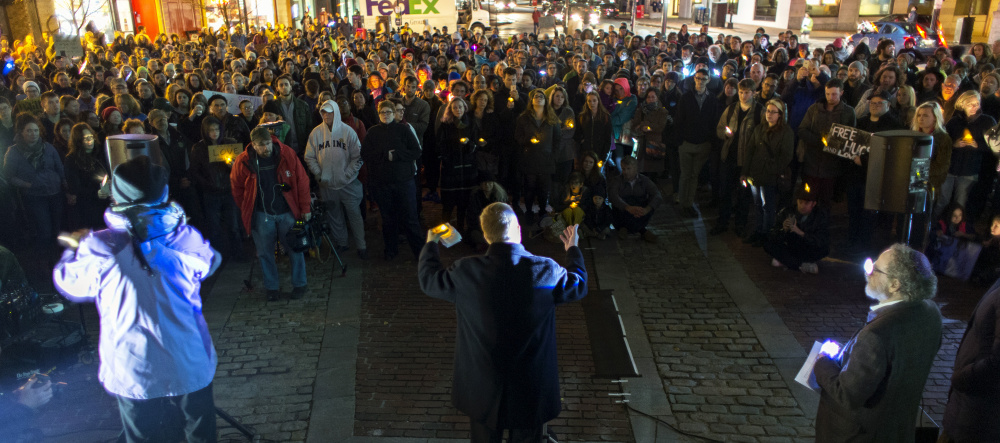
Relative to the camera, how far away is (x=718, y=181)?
1018cm

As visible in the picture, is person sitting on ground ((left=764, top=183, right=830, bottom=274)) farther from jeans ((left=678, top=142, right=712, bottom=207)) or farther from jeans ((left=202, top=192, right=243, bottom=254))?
jeans ((left=202, top=192, right=243, bottom=254))

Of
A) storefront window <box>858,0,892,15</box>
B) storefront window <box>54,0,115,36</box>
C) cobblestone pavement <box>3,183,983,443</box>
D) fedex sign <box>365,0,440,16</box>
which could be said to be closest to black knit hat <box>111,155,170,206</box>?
cobblestone pavement <box>3,183,983,443</box>

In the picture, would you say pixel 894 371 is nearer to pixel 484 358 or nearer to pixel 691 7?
pixel 484 358

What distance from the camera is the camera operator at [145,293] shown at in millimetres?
3480

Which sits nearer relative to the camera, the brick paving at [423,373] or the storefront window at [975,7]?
the brick paving at [423,373]

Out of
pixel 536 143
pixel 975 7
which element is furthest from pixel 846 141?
pixel 975 7

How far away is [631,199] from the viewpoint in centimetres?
926

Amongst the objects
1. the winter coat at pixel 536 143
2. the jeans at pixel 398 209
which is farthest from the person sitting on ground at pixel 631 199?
the jeans at pixel 398 209

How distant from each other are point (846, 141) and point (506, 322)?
19.5ft

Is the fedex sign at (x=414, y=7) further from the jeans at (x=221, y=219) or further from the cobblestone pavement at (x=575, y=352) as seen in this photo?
the cobblestone pavement at (x=575, y=352)

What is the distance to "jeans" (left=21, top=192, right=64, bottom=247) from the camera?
27.9 ft

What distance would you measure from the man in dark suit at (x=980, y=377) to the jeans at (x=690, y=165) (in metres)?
6.11

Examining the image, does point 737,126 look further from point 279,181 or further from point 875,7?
point 875,7

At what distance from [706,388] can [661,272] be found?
2.59 m
